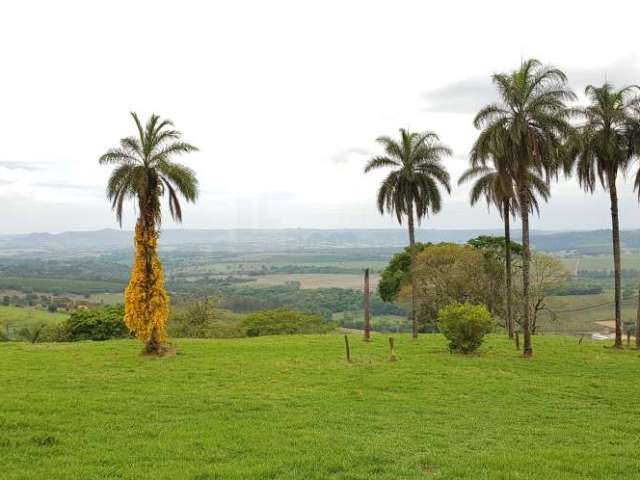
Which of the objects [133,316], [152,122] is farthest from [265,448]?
[152,122]

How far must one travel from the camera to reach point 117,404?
13.8m

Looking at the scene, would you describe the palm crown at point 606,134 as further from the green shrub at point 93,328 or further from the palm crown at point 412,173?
the green shrub at point 93,328

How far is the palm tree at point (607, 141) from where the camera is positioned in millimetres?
25719

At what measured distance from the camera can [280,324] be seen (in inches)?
1761

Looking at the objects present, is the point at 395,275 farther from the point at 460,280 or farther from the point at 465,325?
the point at 465,325

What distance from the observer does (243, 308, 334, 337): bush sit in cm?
4453

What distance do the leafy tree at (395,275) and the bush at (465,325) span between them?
83.0 feet

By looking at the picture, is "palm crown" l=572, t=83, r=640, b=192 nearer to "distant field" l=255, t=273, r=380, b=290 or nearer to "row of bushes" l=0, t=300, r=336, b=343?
"row of bushes" l=0, t=300, r=336, b=343

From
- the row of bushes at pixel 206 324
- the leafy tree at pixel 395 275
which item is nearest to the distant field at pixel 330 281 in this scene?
the leafy tree at pixel 395 275

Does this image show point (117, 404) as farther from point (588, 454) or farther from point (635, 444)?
point (635, 444)

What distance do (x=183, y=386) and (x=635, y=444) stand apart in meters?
12.3

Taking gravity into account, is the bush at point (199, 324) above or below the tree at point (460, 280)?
below

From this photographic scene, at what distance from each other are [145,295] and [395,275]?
105ft

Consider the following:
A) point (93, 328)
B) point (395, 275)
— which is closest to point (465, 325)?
point (395, 275)
